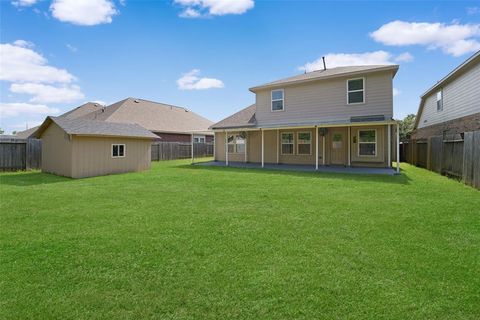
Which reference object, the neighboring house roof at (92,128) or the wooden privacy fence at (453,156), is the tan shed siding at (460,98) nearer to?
the wooden privacy fence at (453,156)

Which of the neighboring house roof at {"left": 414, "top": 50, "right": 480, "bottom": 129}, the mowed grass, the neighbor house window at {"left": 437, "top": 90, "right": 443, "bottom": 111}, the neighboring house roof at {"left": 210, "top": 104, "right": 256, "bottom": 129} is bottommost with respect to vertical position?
the mowed grass

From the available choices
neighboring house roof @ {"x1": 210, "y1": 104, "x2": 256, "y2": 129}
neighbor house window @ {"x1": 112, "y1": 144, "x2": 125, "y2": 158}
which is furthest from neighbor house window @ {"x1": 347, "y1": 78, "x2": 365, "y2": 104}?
neighbor house window @ {"x1": 112, "y1": 144, "x2": 125, "y2": 158}

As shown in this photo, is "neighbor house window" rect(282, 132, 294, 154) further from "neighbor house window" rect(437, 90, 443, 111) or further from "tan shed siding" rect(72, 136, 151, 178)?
"neighbor house window" rect(437, 90, 443, 111)

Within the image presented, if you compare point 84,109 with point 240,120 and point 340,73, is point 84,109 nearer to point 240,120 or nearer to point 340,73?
point 240,120

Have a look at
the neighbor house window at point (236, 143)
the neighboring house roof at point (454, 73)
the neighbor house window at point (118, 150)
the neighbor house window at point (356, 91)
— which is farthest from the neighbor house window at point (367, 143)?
the neighbor house window at point (118, 150)

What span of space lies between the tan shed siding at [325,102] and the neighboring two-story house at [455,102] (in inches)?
121

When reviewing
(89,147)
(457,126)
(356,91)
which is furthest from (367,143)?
(89,147)

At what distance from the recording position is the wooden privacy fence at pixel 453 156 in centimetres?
875

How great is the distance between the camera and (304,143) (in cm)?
1641

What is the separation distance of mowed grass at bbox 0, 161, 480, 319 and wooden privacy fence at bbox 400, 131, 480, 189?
2481 mm

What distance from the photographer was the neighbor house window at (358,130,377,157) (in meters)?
14.2

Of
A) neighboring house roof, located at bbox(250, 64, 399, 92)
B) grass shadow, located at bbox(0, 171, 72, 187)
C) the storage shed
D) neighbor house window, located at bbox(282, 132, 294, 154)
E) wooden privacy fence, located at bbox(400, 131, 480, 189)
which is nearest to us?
wooden privacy fence, located at bbox(400, 131, 480, 189)

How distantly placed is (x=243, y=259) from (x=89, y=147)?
12.3 m

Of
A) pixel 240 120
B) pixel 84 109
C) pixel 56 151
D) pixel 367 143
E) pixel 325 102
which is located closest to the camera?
pixel 56 151
